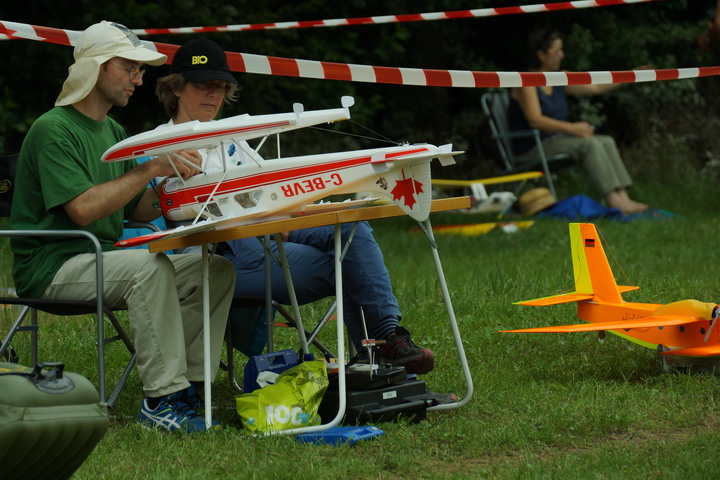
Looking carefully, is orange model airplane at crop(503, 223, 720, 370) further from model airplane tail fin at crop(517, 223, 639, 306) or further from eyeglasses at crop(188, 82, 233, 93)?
eyeglasses at crop(188, 82, 233, 93)

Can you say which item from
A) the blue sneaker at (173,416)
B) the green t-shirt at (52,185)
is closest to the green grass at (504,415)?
the blue sneaker at (173,416)

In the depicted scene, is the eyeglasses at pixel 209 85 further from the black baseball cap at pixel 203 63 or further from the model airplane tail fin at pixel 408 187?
the model airplane tail fin at pixel 408 187

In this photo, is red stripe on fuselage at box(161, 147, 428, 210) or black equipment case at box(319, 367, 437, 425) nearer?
red stripe on fuselage at box(161, 147, 428, 210)

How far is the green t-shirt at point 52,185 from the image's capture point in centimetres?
311

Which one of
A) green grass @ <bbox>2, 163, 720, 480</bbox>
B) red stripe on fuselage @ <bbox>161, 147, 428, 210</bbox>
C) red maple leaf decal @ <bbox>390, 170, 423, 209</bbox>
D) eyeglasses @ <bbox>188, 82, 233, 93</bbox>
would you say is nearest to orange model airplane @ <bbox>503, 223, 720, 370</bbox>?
green grass @ <bbox>2, 163, 720, 480</bbox>

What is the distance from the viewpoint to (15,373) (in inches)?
80.6

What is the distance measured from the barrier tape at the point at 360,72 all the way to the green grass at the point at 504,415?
1.09 metres

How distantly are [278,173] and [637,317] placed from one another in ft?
5.41

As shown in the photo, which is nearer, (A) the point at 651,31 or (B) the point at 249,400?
(B) the point at 249,400

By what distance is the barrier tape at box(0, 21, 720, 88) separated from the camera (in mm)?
4371

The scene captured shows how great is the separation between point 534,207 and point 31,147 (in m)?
6.41

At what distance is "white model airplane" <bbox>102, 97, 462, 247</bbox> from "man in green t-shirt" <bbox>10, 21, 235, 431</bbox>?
15cm

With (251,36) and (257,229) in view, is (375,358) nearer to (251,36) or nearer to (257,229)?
(257,229)

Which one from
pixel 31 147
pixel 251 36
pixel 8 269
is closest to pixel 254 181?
pixel 31 147
